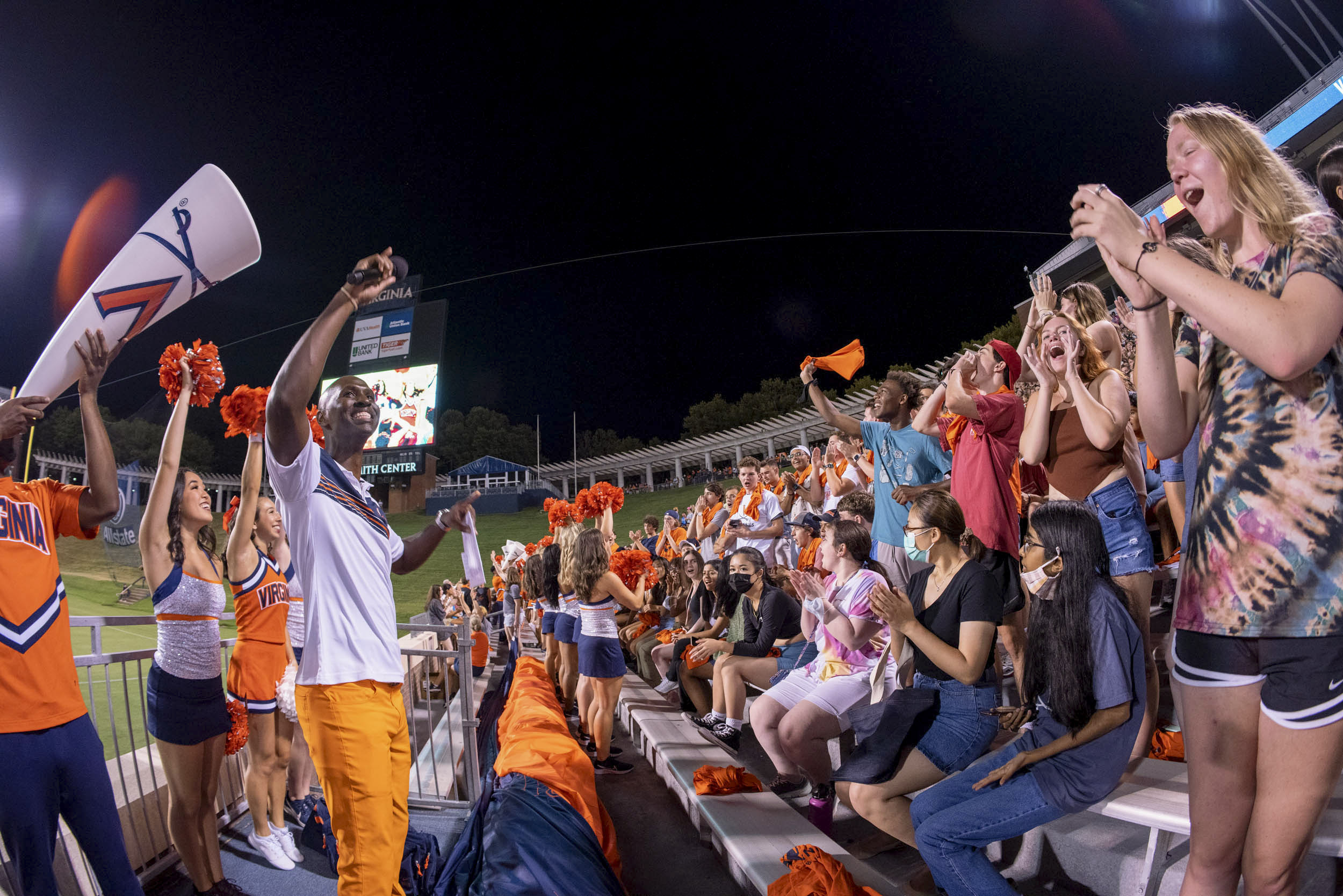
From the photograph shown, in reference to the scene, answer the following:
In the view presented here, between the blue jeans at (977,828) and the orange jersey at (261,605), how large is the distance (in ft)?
11.5

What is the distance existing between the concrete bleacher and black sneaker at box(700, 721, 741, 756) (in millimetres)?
108

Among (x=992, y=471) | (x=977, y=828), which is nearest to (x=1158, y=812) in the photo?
(x=977, y=828)

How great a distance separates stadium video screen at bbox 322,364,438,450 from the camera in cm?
2692

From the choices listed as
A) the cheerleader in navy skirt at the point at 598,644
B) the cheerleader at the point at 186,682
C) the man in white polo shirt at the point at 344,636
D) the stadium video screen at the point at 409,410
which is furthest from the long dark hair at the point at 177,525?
the stadium video screen at the point at 409,410

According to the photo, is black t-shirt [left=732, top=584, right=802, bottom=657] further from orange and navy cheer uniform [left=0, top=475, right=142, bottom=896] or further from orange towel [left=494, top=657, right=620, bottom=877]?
orange and navy cheer uniform [left=0, top=475, right=142, bottom=896]

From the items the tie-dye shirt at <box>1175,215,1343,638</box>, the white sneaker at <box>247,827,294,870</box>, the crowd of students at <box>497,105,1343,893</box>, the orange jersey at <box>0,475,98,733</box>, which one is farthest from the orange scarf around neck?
the tie-dye shirt at <box>1175,215,1343,638</box>

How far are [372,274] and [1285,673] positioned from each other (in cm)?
229

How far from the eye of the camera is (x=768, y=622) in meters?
5.04

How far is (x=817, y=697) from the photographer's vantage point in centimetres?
347

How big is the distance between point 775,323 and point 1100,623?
125 ft

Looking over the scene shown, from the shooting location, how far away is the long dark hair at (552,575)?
6.68 metres

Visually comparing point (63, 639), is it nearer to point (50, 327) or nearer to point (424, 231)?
point (50, 327)

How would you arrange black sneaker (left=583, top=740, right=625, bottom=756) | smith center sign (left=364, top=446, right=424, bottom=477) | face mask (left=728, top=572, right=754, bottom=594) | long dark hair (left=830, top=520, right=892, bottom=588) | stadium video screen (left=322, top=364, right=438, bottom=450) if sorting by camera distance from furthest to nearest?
stadium video screen (left=322, top=364, right=438, bottom=450) → smith center sign (left=364, top=446, right=424, bottom=477) → face mask (left=728, top=572, right=754, bottom=594) → black sneaker (left=583, top=740, right=625, bottom=756) → long dark hair (left=830, top=520, right=892, bottom=588)

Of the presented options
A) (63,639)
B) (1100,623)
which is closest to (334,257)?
(63,639)
